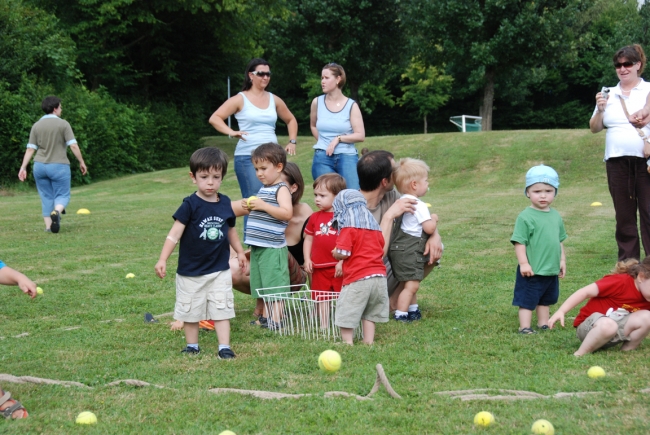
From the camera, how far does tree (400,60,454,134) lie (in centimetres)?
4484

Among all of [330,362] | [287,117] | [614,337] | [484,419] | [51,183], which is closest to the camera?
[484,419]

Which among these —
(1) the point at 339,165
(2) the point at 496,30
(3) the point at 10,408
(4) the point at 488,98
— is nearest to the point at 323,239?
(1) the point at 339,165

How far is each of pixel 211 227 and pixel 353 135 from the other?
2847 mm

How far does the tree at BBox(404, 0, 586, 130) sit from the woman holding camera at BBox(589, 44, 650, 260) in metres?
24.1

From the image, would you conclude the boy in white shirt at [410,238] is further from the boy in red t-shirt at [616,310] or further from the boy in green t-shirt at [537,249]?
the boy in red t-shirt at [616,310]

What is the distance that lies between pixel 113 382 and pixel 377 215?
2.55 m

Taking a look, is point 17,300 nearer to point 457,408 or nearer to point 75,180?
point 457,408

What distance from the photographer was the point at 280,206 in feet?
18.2

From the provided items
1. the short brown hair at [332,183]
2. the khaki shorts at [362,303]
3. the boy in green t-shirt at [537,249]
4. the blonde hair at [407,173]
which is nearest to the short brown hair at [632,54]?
the boy in green t-shirt at [537,249]

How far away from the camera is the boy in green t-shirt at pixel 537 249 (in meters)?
5.38

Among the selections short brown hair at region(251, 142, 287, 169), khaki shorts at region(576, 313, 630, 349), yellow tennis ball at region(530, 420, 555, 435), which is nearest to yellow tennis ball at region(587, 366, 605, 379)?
khaki shorts at region(576, 313, 630, 349)

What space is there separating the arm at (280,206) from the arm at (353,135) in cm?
183

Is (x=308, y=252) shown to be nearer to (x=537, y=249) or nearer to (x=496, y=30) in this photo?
(x=537, y=249)

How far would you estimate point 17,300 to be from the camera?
6859 mm
